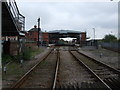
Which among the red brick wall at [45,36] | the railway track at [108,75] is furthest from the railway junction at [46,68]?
the red brick wall at [45,36]

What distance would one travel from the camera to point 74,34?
88.1m

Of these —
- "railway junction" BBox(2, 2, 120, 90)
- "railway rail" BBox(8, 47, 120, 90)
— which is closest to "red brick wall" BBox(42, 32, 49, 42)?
"railway junction" BBox(2, 2, 120, 90)

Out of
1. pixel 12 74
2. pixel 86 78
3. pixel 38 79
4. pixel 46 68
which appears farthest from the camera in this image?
pixel 46 68

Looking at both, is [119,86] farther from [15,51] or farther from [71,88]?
[15,51]

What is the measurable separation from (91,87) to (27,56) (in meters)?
13.6

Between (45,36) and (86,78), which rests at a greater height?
(45,36)

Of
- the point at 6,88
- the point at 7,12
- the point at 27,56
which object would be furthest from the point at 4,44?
the point at 6,88

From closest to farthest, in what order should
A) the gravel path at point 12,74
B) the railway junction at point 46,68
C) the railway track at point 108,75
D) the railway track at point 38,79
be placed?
the railway track at point 38,79
the railway track at point 108,75
the railway junction at point 46,68
the gravel path at point 12,74

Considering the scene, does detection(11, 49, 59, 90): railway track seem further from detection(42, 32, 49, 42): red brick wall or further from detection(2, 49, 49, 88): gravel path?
detection(42, 32, 49, 42): red brick wall

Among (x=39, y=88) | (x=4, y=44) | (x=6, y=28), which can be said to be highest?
(x=6, y=28)

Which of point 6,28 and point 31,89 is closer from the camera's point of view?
point 31,89

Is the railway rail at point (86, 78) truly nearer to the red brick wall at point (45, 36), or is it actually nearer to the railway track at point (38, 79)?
the railway track at point (38, 79)

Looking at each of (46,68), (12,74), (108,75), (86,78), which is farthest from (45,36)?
(86,78)

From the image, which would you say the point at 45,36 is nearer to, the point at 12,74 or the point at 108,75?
the point at 12,74
